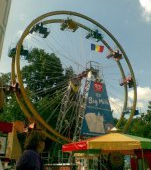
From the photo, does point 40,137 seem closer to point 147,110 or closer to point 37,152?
point 37,152

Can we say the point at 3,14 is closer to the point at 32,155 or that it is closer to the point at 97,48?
the point at 32,155

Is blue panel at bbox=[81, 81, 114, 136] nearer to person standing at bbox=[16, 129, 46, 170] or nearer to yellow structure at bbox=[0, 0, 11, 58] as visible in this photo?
person standing at bbox=[16, 129, 46, 170]

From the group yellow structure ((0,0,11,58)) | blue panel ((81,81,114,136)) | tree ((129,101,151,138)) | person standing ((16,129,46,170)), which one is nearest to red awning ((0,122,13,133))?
blue panel ((81,81,114,136))

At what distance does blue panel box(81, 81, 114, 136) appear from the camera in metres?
19.7

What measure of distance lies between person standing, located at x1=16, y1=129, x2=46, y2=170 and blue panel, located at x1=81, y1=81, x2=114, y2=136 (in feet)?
52.0

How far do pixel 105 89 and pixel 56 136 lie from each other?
509 cm

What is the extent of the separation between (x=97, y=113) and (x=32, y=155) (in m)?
17.6

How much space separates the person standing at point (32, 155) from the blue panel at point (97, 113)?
15.8m

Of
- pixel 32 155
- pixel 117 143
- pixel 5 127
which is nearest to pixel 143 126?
pixel 5 127

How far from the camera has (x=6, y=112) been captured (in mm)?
36875

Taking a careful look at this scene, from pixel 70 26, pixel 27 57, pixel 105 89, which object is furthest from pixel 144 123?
pixel 27 57

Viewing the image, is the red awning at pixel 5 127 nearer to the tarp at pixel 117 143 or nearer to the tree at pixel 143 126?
the tarp at pixel 117 143

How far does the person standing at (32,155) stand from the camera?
131 inches

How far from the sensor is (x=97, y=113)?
819 inches
